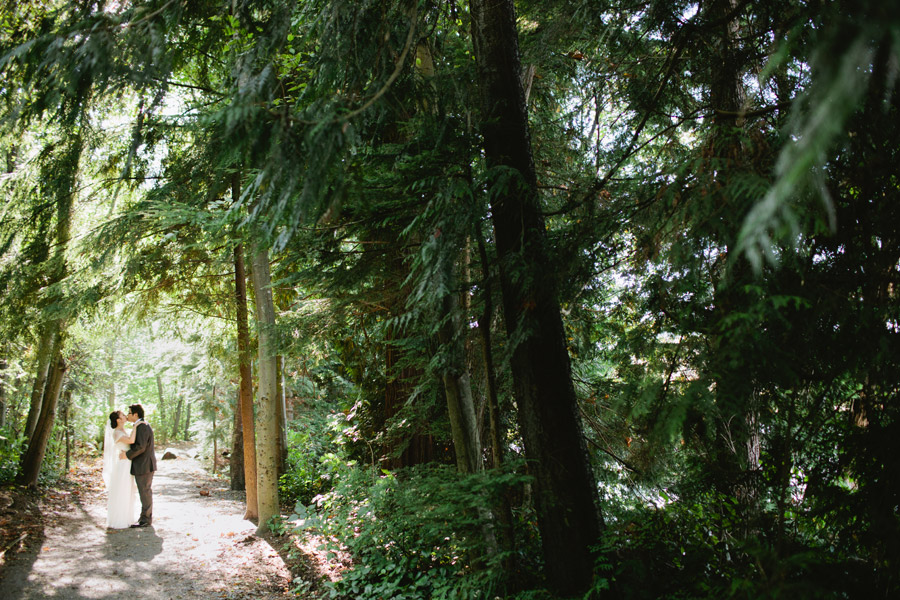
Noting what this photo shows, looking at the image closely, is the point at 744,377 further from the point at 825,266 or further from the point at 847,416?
the point at 847,416

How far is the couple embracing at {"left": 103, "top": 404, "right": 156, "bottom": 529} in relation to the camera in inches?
329

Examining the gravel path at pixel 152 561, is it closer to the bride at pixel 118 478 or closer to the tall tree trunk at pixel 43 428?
the bride at pixel 118 478

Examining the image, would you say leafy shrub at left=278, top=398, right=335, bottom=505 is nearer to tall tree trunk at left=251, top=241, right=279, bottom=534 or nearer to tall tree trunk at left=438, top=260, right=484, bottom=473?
tall tree trunk at left=251, top=241, right=279, bottom=534

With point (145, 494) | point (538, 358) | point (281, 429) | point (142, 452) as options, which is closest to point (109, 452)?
point (142, 452)

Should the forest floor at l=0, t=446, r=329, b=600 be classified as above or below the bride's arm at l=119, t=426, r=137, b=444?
below

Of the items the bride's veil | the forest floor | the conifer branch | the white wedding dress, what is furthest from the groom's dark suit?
the conifer branch

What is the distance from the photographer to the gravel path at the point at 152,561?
5.61 meters

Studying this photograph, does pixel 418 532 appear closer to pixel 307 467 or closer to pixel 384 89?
pixel 384 89

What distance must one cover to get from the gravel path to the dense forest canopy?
1001 mm

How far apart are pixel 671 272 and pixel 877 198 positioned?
1.13 meters

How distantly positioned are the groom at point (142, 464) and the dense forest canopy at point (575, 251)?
2468mm

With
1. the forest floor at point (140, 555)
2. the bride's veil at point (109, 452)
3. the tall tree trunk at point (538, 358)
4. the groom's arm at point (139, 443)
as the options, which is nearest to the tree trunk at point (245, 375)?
the forest floor at point (140, 555)

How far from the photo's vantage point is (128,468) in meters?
8.59

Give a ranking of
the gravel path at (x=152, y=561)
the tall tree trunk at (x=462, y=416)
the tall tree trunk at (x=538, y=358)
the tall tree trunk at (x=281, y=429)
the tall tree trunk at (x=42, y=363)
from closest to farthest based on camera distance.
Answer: the tall tree trunk at (x=538, y=358), the tall tree trunk at (x=462, y=416), the gravel path at (x=152, y=561), the tall tree trunk at (x=42, y=363), the tall tree trunk at (x=281, y=429)
